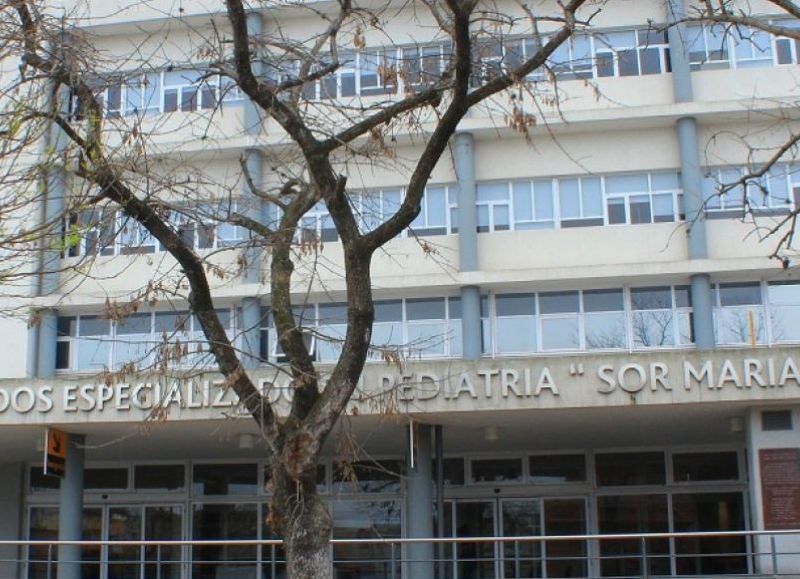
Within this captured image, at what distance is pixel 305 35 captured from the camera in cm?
2631

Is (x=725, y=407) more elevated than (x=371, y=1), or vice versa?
(x=371, y=1)

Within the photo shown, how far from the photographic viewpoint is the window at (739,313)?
960 inches

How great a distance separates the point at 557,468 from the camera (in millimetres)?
23609

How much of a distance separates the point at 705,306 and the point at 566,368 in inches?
271

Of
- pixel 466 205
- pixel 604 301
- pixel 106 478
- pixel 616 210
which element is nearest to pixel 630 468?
pixel 604 301

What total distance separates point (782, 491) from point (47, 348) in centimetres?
1527

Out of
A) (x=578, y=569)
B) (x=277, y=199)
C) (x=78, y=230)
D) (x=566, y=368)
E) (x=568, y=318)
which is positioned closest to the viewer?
→ (x=78, y=230)

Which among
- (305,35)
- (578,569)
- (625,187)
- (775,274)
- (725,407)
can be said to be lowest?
(578,569)

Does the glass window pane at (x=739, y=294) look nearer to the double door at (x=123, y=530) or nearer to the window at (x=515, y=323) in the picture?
the window at (x=515, y=323)

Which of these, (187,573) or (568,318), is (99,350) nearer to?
(187,573)

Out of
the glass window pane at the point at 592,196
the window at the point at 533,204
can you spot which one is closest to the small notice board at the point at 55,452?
the window at the point at 533,204

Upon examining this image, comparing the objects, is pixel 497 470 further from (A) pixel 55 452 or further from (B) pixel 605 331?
(A) pixel 55 452

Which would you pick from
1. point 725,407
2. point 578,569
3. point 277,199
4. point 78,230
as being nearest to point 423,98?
point 277,199

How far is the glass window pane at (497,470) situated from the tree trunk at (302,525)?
15.0m
